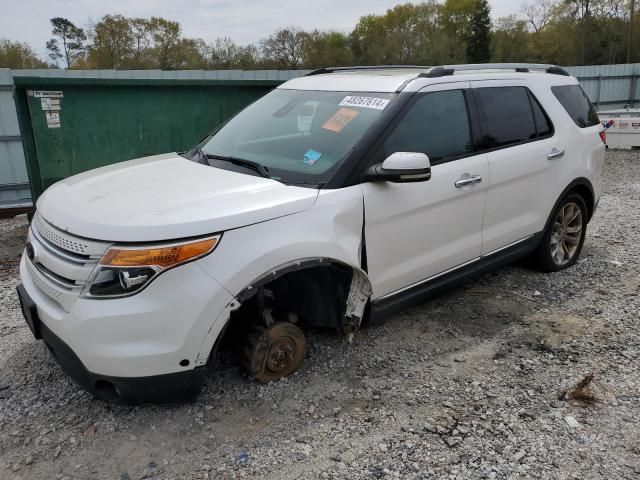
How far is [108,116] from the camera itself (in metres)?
6.70

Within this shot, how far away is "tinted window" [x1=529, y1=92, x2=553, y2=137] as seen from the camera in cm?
435

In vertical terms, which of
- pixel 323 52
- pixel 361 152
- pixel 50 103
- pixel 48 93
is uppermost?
pixel 323 52

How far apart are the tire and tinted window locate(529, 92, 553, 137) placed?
2.12ft

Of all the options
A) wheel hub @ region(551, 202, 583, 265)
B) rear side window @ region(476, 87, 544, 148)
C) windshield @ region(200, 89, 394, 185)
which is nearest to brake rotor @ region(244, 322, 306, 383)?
windshield @ region(200, 89, 394, 185)

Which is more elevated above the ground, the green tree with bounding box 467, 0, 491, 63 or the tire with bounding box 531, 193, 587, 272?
the green tree with bounding box 467, 0, 491, 63

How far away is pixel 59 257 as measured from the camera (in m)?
2.68

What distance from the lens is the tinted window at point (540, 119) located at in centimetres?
435

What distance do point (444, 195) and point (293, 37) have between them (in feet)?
169

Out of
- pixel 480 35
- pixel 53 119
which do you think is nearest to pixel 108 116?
pixel 53 119

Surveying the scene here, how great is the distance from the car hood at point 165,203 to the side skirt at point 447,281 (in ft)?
3.08

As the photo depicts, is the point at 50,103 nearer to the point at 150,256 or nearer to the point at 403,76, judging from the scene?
the point at 403,76

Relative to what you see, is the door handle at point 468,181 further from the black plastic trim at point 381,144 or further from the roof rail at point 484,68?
the roof rail at point 484,68

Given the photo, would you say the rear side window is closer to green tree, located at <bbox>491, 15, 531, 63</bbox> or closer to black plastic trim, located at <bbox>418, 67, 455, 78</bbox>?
black plastic trim, located at <bbox>418, 67, 455, 78</bbox>

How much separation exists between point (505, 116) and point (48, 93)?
16.5 feet
